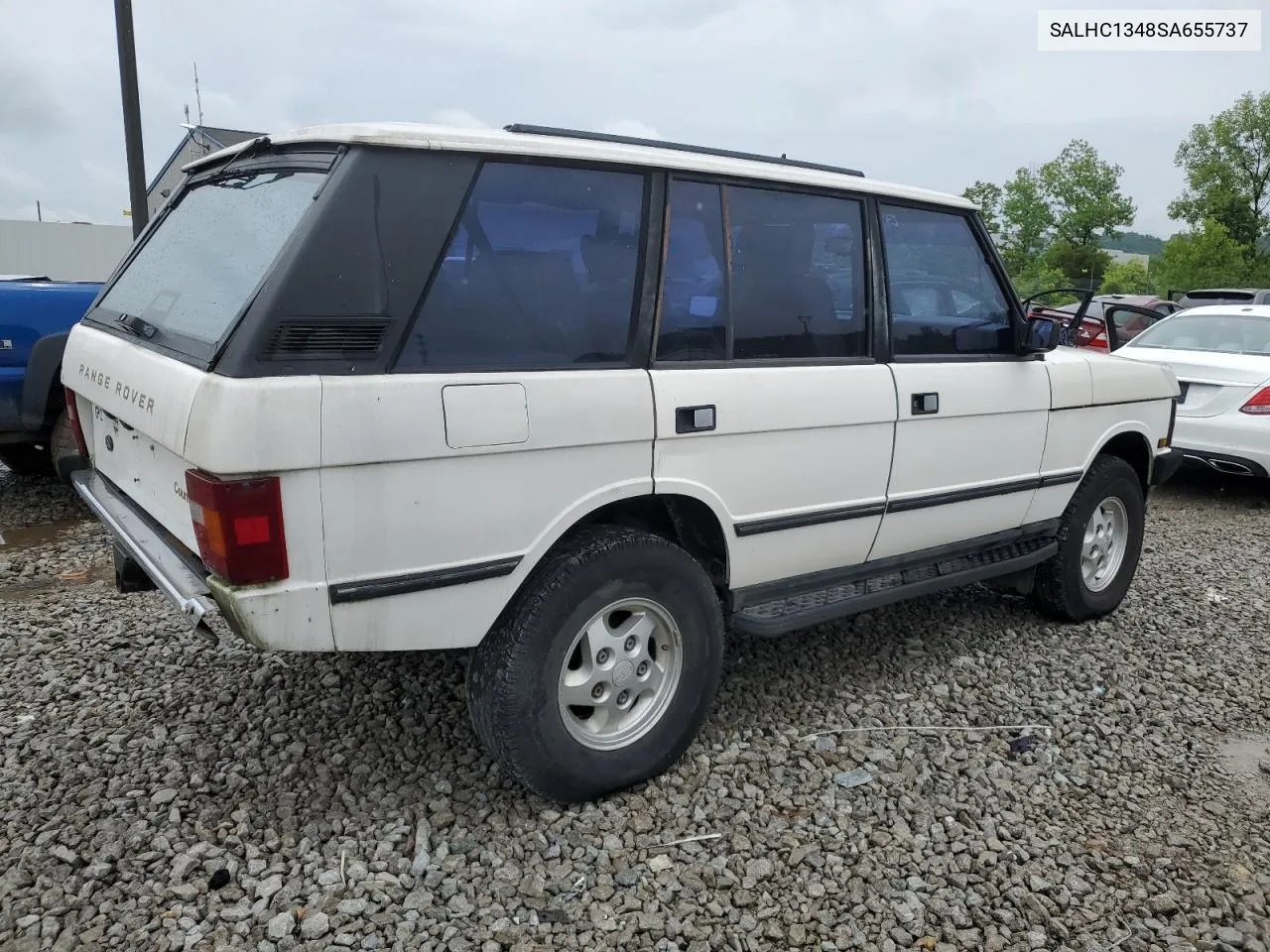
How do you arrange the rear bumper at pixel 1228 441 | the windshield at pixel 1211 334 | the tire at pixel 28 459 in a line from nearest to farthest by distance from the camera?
the tire at pixel 28 459, the rear bumper at pixel 1228 441, the windshield at pixel 1211 334

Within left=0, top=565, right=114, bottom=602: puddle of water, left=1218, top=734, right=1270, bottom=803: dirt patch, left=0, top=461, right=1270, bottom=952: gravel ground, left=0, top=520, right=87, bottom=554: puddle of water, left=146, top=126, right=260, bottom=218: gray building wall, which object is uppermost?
left=146, top=126, right=260, bottom=218: gray building wall

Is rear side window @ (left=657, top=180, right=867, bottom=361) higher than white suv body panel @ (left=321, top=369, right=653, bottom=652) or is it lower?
higher

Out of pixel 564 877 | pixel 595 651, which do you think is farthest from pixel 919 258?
pixel 564 877

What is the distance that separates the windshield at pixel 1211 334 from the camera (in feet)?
25.5

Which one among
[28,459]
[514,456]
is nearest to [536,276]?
[514,456]

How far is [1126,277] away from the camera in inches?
2410

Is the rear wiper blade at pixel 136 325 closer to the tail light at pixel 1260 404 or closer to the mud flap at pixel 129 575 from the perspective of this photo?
the mud flap at pixel 129 575

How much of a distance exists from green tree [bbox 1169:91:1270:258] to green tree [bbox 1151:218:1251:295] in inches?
217

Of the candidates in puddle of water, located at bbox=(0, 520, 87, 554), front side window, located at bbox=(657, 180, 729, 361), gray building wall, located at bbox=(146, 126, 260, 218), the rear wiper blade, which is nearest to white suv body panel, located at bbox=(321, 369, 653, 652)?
front side window, located at bbox=(657, 180, 729, 361)

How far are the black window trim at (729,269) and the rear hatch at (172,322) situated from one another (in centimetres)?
106

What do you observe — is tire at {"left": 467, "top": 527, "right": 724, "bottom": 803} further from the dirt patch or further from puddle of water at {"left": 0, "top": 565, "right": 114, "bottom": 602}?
puddle of water at {"left": 0, "top": 565, "right": 114, "bottom": 602}

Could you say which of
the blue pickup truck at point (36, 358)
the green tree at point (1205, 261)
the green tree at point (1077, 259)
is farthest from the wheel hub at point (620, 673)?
the green tree at point (1077, 259)

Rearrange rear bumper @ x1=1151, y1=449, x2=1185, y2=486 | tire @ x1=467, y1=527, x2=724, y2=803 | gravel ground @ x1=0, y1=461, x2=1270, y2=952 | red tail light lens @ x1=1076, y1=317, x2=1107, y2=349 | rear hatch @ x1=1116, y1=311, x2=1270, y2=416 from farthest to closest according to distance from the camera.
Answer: red tail light lens @ x1=1076, y1=317, x2=1107, y2=349 < rear hatch @ x1=1116, y1=311, x2=1270, y2=416 < rear bumper @ x1=1151, y1=449, x2=1185, y2=486 < tire @ x1=467, y1=527, x2=724, y2=803 < gravel ground @ x1=0, y1=461, x2=1270, y2=952

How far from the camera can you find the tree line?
4291 cm
